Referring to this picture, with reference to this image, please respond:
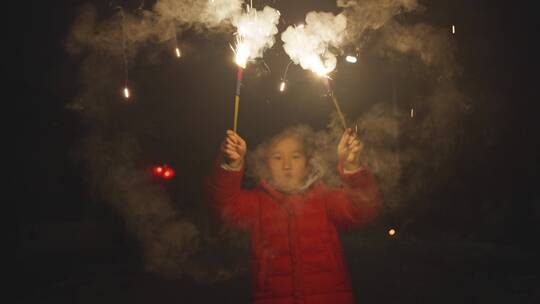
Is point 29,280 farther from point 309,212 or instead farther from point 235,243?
point 309,212

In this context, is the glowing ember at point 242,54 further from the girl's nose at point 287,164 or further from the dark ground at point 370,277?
the dark ground at point 370,277

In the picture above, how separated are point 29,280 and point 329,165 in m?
6.88

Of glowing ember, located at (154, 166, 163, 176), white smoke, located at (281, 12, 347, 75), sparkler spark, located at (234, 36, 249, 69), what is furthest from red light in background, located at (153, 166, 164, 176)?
sparkler spark, located at (234, 36, 249, 69)

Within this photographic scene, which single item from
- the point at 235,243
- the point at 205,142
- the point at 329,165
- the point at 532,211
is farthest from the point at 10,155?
the point at 532,211

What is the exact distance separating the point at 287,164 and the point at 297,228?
461 mm

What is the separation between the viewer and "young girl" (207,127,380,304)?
3098 mm

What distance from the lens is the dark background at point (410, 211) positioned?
750 centimetres

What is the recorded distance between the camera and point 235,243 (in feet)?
40.0

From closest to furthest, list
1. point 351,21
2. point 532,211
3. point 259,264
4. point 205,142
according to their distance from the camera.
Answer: point 259,264 → point 351,21 → point 532,211 → point 205,142

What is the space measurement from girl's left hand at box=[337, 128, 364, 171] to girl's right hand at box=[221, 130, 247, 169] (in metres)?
0.60

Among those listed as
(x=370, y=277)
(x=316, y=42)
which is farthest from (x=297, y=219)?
(x=370, y=277)

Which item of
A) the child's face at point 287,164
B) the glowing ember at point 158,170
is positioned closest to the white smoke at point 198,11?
the child's face at point 287,164

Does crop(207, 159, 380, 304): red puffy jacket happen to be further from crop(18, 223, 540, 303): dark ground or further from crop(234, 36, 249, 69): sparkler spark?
crop(18, 223, 540, 303): dark ground

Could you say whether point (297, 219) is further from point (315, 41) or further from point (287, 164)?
point (315, 41)
